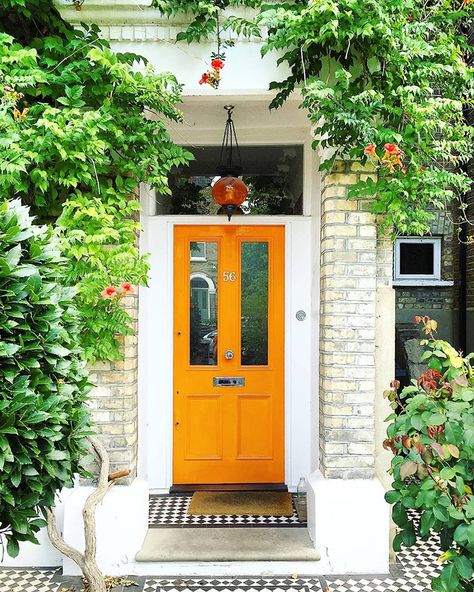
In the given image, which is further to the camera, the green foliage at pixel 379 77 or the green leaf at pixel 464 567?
the green foliage at pixel 379 77

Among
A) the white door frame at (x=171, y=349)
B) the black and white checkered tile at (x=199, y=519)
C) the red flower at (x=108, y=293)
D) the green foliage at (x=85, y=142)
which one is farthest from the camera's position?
the white door frame at (x=171, y=349)

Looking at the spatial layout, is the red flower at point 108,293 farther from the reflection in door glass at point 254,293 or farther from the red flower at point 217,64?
the reflection in door glass at point 254,293

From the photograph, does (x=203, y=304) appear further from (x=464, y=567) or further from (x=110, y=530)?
(x=464, y=567)

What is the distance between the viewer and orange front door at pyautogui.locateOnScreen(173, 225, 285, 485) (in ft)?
15.6

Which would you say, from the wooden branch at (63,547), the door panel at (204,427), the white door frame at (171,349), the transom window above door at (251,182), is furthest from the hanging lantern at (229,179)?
the wooden branch at (63,547)

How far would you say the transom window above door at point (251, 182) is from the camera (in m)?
4.88

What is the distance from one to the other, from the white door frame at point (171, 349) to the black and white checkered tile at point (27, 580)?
4.17ft

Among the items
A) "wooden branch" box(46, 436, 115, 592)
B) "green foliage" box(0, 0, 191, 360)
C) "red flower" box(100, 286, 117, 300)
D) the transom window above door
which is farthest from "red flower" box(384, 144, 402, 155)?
"wooden branch" box(46, 436, 115, 592)

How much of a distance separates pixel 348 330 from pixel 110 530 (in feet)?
6.77

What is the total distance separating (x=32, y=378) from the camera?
234 cm

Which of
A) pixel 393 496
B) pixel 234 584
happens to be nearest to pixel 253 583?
pixel 234 584

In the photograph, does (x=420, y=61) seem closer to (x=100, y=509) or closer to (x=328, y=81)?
(x=328, y=81)

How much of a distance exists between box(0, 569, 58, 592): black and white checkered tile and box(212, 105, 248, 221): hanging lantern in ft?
9.75

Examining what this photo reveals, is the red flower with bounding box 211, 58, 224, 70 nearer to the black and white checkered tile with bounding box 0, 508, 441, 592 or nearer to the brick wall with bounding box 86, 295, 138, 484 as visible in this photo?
the brick wall with bounding box 86, 295, 138, 484
